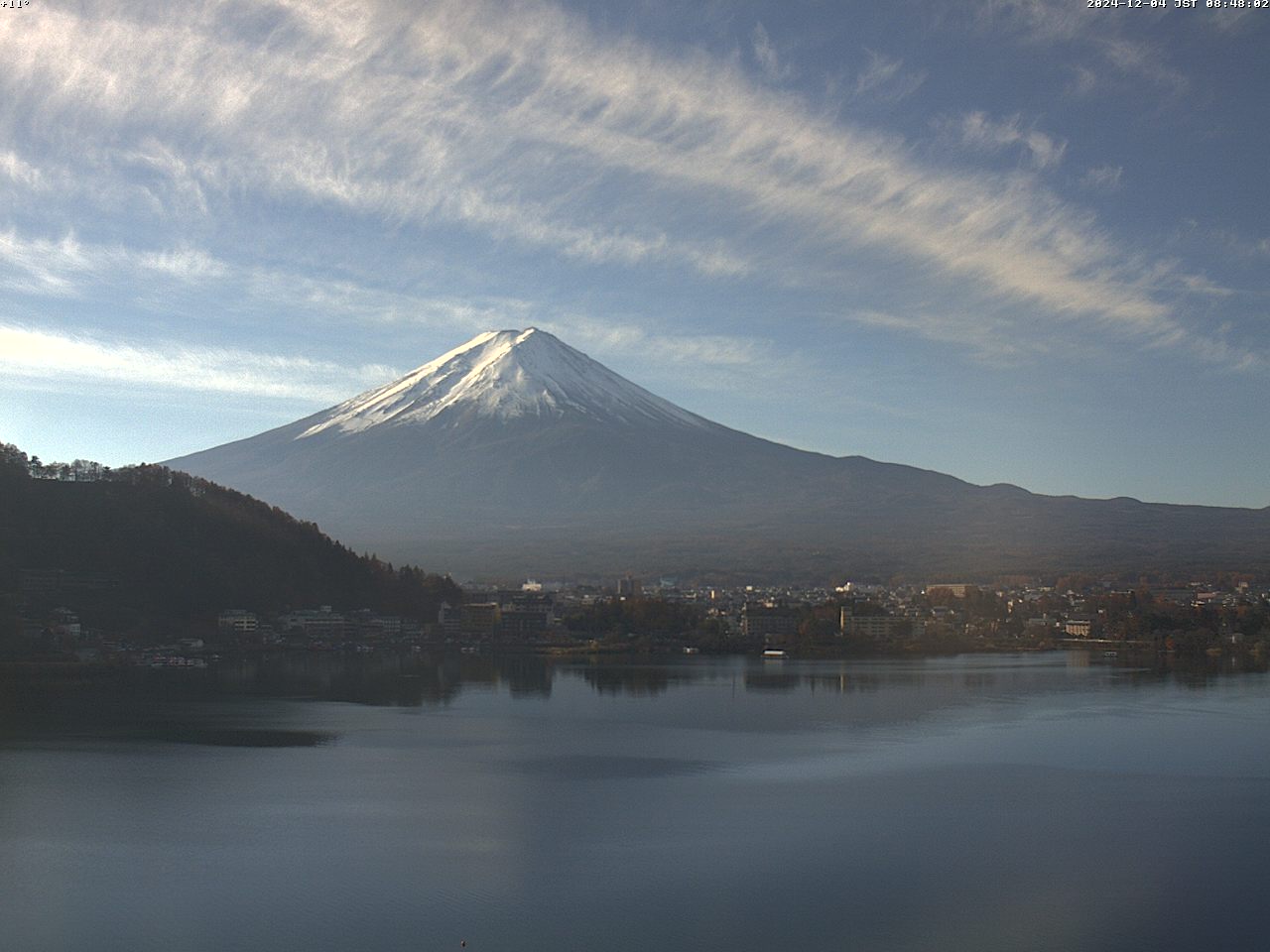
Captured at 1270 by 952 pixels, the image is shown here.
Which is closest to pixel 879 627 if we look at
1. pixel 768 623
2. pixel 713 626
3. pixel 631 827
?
pixel 768 623

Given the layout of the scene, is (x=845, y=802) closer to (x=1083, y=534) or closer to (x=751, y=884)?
(x=751, y=884)

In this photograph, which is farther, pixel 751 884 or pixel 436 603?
pixel 436 603

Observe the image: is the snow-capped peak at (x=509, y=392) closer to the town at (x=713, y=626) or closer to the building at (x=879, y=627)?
the town at (x=713, y=626)

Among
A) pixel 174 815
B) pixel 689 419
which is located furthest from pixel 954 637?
pixel 689 419

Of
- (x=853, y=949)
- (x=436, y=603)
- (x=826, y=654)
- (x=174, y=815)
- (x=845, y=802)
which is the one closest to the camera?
(x=853, y=949)

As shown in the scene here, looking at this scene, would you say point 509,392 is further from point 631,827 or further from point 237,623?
point 631,827

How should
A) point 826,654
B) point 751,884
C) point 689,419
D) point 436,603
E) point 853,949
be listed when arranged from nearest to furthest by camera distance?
point 853,949, point 751,884, point 826,654, point 436,603, point 689,419
